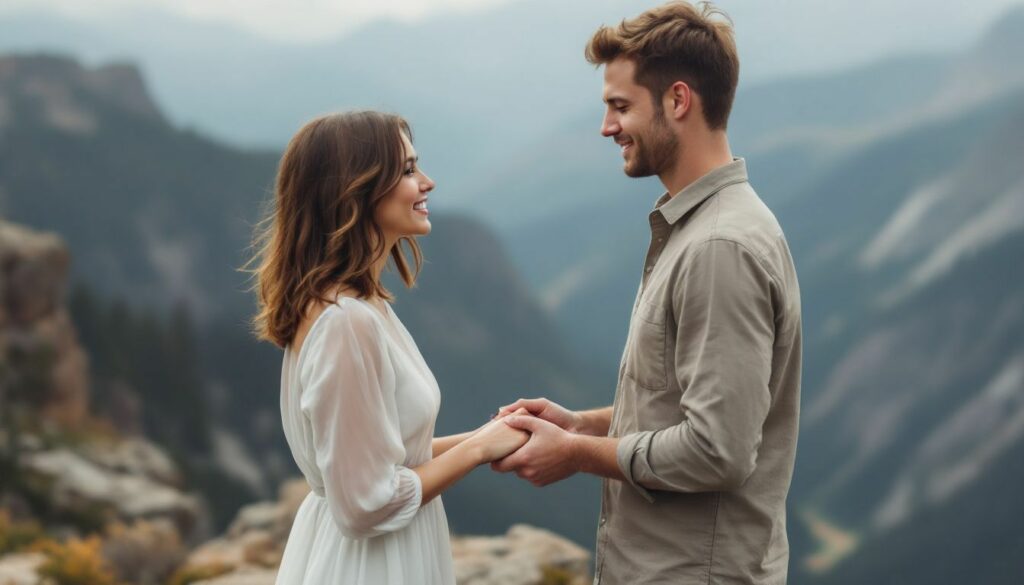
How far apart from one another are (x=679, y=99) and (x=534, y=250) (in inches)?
1195

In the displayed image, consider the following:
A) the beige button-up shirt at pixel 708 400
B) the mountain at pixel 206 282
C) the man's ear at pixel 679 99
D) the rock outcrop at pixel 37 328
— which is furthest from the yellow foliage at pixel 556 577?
the mountain at pixel 206 282

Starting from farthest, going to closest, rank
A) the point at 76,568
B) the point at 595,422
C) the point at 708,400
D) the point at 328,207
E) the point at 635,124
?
the point at 76,568 → the point at 595,422 → the point at 635,124 → the point at 328,207 → the point at 708,400

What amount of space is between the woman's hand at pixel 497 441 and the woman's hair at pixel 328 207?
0.53 metres

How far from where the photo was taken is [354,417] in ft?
9.55

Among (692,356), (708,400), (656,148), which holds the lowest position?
(708,400)

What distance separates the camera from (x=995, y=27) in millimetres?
25578

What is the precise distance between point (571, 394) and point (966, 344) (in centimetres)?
1109

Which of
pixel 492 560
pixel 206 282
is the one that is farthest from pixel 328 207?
pixel 206 282

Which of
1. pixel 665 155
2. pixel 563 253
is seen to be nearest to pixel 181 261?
pixel 563 253

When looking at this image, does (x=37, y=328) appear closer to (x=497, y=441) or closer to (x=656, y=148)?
(x=497, y=441)

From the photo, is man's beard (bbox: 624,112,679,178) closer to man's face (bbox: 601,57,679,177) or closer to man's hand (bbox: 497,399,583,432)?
man's face (bbox: 601,57,679,177)

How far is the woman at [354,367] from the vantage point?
2932 mm

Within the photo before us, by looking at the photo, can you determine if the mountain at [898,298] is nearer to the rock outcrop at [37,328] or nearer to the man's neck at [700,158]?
the rock outcrop at [37,328]

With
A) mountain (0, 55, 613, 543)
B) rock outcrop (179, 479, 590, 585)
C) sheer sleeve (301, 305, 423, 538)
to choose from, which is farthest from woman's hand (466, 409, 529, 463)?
mountain (0, 55, 613, 543)
